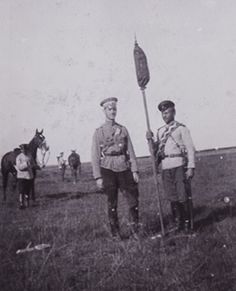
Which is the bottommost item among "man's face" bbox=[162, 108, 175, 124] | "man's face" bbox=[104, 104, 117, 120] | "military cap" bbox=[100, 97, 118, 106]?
"man's face" bbox=[162, 108, 175, 124]

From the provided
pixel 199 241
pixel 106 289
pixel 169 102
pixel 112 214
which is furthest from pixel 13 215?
pixel 106 289

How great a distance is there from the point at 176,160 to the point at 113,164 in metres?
0.94

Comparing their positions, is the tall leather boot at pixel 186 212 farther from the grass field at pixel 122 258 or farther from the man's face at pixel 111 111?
the man's face at pixel 111 111

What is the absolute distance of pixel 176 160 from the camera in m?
6.07

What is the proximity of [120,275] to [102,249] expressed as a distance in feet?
4.43

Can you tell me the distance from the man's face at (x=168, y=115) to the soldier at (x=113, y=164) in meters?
0.66

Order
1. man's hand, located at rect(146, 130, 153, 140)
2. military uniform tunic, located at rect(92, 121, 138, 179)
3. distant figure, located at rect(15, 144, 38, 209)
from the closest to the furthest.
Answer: man's hand, located at rect(146, 130, 153, 140) < military uniform tunic, located at rect(92, 121, 138, 179) < distant figure, located at rect(15, 144, 38, 209)

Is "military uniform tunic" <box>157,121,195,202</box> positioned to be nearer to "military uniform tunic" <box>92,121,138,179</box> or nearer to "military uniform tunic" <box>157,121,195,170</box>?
"military uniform tunic" <box>157,121,195,170</box>

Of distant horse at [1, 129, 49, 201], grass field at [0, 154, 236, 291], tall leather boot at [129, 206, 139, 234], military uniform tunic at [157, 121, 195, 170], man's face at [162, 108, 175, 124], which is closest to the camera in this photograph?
grass field at [0, 154, 236, 291]

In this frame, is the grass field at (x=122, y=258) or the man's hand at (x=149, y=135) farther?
the man's hand at (x=149, y=135)

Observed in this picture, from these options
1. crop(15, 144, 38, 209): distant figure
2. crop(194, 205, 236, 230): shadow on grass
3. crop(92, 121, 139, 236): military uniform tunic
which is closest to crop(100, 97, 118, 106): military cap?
crop(92, 121, 139, 236): military uniform tunic

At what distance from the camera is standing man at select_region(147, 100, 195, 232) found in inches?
236

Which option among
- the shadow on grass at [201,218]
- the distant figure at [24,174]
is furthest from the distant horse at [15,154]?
A: the shadow on grass at [201,218]

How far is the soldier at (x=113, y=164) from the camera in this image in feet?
19.4
